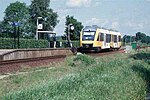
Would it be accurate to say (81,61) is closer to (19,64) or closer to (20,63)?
(20,63)

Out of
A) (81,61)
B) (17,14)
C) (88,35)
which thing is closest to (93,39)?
(88,35)

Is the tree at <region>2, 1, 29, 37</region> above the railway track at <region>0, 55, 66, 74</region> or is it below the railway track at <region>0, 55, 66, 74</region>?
above

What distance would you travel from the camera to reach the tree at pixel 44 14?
107 m

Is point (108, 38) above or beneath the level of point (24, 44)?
above

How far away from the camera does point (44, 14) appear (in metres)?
108

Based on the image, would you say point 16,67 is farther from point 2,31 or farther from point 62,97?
point 2,31

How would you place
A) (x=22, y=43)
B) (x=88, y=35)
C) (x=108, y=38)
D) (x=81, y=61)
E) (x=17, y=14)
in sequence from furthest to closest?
(x=17, y=14)
(x=22, y=43)
(x=108, y=38)
(x=88, y=35)
(x=81, y=61)

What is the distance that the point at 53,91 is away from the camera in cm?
919

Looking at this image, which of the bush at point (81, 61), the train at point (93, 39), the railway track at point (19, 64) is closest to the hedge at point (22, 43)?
the train at point (93, 39)

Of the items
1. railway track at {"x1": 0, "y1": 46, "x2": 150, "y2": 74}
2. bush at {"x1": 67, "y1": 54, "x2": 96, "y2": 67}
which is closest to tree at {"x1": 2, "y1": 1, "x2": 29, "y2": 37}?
bush at {"x1": 67, "y1": 54, "x2": 96, "y2": 67}

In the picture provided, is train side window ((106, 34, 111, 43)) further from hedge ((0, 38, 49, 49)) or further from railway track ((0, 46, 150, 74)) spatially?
railway track ((0, 46, 150, 74))

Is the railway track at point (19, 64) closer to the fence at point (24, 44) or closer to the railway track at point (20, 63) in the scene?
the railway track at point (20, 63)

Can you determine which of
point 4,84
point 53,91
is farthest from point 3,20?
point 53,91

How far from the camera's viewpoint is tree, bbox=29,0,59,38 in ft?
350
